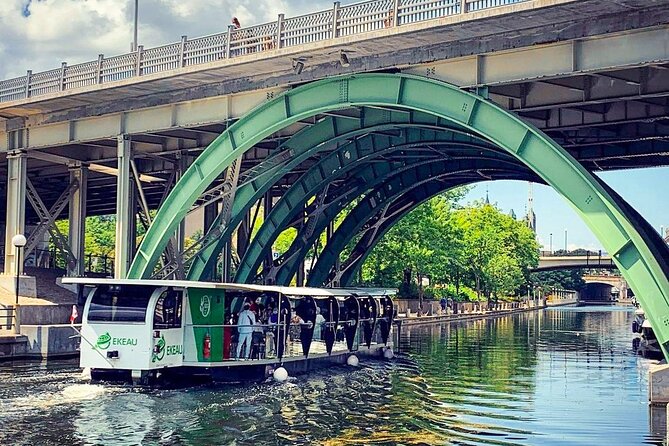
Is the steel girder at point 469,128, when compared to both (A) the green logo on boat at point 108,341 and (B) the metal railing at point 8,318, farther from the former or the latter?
(A) the green logo on boat at point 108,341

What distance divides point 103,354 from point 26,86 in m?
16.5

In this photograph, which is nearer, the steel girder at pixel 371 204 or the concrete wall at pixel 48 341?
the concrete wall at pixel 48 341

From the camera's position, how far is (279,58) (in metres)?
30.0

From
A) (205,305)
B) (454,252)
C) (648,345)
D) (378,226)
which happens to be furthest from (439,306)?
(205,305)

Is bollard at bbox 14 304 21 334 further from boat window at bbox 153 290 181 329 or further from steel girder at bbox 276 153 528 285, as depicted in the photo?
steel girder at bbox 276 153 528 285

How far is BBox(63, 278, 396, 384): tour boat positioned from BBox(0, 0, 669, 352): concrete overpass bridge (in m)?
4.91

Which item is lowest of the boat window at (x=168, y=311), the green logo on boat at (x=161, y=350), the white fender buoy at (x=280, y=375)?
the white fender buoy at (x=280, y=375)

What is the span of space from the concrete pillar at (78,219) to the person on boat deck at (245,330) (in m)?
16.7

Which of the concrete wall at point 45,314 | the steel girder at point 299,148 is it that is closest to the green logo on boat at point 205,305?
the steel girder at point 299,148

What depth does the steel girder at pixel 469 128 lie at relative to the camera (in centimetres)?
2248

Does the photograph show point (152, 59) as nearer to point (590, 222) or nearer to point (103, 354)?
point (103, 354)

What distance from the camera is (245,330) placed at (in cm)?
2988

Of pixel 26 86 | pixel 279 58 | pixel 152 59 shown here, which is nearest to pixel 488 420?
pixel 279 58

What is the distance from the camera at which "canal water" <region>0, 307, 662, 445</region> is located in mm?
20391
